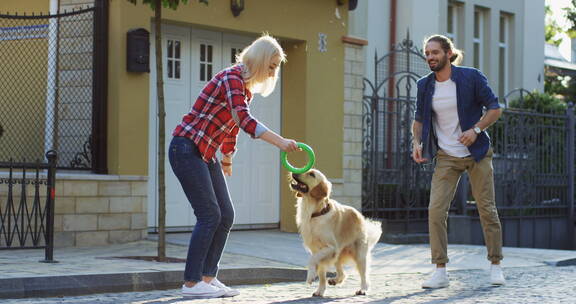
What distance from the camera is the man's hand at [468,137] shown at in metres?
7.73

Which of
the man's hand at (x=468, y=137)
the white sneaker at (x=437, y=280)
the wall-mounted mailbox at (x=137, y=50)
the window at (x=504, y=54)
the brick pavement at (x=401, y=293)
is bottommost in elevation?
the brick pavement at (x=401, y=293)

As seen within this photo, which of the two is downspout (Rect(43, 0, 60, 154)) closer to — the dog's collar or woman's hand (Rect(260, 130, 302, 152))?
the dog's collar

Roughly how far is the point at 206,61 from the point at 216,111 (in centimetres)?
577

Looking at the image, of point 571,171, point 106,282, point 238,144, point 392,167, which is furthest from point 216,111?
point 571,171

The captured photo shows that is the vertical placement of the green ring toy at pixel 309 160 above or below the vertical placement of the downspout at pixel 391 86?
below

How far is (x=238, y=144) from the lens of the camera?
41.4ft

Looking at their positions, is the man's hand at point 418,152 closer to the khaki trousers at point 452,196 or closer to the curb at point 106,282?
the khaki trousers at point 452,196

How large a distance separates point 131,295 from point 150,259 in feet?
5.91

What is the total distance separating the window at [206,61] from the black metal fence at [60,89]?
168cm

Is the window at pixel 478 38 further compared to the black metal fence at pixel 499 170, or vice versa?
the window at pixel 478 38

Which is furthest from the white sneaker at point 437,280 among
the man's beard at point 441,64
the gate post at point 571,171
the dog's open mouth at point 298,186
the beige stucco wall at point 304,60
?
the gate post at point 571,171

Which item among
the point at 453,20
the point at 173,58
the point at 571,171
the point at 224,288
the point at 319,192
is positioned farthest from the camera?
the point at 453,20

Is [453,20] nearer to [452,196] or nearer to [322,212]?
[452,196]

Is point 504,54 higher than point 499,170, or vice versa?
point 504,54
